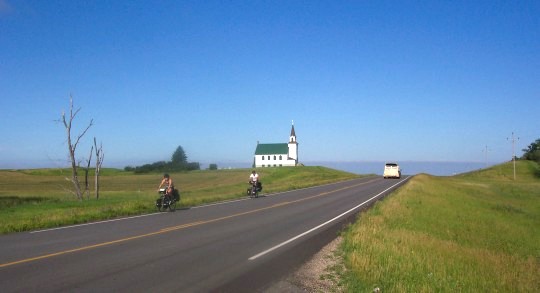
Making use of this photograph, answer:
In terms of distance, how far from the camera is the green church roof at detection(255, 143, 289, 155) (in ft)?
447

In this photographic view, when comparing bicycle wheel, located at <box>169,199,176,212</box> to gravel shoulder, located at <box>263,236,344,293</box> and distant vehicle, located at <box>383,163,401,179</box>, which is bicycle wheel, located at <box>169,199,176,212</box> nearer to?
gravel shoulder, located at <box>263,236,344,293</box>

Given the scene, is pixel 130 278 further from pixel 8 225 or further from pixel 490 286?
pixel 8 225

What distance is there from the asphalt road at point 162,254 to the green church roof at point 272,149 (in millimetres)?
117676

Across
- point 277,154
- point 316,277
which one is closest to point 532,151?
point 277,154

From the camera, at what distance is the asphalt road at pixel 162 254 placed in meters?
7.98

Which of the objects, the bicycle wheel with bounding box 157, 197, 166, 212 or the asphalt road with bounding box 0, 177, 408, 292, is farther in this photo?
the bicycle wheel with bounding box 157, 197, 166, 212

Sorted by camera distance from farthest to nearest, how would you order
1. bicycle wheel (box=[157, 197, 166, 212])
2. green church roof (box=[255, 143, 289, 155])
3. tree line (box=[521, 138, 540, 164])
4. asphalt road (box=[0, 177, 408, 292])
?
green church roof (box=[255, 143, 289, 155]) < tree line (box=[521, 138, 540, 164]) < bicycle wheel (box=[157, 197, 166, 212]) < asphalt road (box=[0, 177, 408, 292])

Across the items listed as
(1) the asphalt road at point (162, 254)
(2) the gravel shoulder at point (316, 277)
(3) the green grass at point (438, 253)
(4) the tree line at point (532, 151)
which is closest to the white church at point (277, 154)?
A: (4) the tree line at point (532, 151)

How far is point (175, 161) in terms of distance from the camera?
154m

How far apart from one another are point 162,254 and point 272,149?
127 m

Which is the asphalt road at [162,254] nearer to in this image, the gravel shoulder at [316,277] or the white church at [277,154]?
the gravel shoulder at [316,277]

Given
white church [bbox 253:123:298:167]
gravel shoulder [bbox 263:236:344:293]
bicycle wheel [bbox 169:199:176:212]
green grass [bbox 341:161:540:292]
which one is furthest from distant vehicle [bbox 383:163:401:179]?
white church [bbox 253:123:298:167]

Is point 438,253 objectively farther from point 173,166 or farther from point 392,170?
point 173,166

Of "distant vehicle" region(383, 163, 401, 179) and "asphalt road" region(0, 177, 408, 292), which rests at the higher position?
"distant vehicle" region(383, 163, 401, 179)
